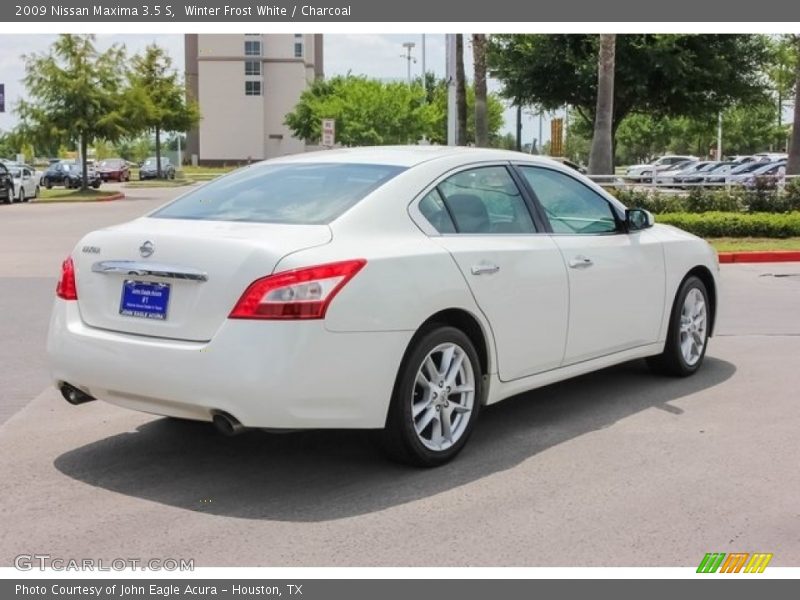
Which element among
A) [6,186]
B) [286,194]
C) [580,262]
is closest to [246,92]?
[6,186]

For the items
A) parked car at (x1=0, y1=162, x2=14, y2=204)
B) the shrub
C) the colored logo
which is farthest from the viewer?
parked car at (x1=0, y1=162, x2=14, y2=204)

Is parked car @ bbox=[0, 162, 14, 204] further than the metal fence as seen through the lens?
Yes

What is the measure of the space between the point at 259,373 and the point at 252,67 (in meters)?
99.4

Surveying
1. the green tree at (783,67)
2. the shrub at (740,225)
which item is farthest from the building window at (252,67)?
the shrub at (740,225)

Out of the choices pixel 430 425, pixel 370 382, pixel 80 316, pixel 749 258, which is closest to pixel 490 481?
pixel 430 425

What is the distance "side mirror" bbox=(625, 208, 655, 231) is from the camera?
688 cm

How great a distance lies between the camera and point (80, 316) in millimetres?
5297

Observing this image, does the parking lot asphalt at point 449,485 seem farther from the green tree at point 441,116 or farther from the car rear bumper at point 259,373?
the green tree at point 441,116

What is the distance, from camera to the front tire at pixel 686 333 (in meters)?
7.32

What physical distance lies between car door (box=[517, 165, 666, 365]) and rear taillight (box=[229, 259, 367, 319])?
1.95m

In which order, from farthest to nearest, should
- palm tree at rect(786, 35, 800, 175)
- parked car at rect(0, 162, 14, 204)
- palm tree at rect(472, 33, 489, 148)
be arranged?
parked car at rect(0, 162, 14, 204), palm tree at rect(472, 33, 489, 148), palm tree at rect(786, 35, 800, 175)

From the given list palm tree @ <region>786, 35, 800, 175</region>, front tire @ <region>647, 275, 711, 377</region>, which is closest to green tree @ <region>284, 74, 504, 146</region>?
palm tree @ <region>786, 35, 800, 175</region>

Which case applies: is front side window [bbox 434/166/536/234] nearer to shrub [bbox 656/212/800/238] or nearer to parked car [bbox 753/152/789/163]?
shrub [bbox 656/212/800/238]

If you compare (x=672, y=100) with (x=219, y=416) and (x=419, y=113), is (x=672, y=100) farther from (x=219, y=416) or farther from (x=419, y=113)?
(x=219, y=416)
